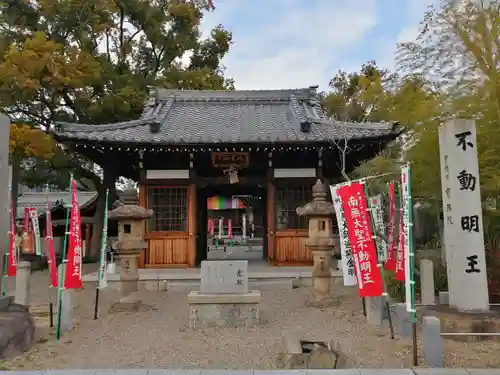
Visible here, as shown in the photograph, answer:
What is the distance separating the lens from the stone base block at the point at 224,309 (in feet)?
22.0

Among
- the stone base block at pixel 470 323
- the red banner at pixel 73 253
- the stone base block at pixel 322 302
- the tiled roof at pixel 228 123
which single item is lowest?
the stone base block at pixel 322 302

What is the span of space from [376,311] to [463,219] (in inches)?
76.4

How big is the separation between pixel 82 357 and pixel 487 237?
24.6 feet

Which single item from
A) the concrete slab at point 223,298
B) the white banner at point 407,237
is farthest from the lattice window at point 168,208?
the white banner at point 407,237

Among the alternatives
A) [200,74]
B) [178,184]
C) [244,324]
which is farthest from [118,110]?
[244,324]

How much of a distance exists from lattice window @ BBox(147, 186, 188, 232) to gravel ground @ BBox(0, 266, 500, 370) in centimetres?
394

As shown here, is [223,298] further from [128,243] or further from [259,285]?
[259,285]

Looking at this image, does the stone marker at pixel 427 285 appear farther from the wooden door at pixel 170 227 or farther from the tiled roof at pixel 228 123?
the wooden door at pixel 170 227

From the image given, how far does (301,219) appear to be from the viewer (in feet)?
40.9

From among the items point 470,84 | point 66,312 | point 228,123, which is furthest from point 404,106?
point 66,312

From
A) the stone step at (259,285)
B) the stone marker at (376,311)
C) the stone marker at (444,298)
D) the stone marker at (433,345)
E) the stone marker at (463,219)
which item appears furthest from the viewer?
the stone step at (259,285)

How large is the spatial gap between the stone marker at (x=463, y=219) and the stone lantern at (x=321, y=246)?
8.28 ft

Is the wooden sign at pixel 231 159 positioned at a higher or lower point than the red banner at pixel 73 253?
higher

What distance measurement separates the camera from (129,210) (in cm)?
841
